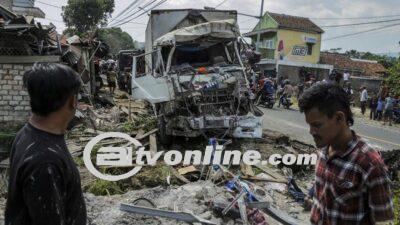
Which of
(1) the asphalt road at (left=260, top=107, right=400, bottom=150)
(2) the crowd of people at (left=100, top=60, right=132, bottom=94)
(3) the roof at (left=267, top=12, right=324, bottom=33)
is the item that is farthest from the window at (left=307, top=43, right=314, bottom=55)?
(1) the asphalt road at (left=260, top=107, right=400, bottom=150)

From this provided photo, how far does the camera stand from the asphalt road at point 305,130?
12.9 meters

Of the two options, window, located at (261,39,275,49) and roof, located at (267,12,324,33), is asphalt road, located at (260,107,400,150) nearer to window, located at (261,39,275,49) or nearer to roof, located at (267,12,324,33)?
roof, located at (267,12,324,33)

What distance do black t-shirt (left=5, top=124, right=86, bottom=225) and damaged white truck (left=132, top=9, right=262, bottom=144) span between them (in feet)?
23.9

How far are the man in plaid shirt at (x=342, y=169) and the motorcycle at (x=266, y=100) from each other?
18.5 meters

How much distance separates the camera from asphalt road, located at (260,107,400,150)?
42.4ft

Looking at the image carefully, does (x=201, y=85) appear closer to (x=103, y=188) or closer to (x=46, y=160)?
(x=103, y=188)

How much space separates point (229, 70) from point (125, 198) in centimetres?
443

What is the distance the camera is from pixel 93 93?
17.3 m

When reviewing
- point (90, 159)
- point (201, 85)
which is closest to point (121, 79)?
point (201, 85)

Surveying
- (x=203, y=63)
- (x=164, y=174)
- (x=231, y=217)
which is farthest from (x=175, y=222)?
(x=203, y=63)

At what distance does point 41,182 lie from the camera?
68.9 inches

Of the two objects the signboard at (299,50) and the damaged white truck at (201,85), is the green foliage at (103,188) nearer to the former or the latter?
the damaged white truck at (201,85)

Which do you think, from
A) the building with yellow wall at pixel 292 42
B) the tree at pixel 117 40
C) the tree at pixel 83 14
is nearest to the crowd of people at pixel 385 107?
the building with yellow wall at pixel 292 42

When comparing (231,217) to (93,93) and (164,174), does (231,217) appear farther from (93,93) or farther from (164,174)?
(93,93)
